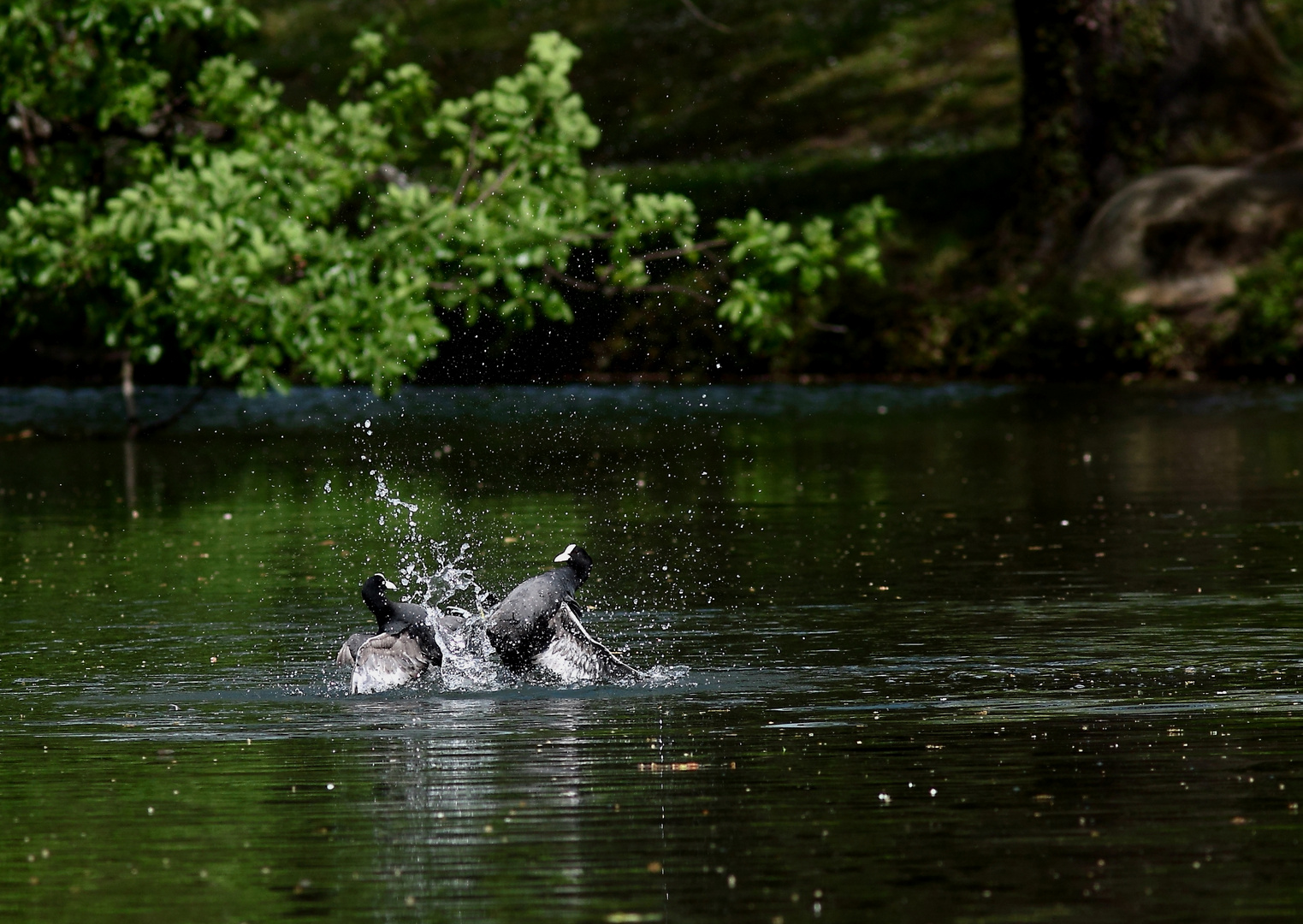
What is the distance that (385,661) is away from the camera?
10.7m

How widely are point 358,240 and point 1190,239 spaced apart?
17286mm

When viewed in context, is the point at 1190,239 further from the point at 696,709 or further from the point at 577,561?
the point at 696,709

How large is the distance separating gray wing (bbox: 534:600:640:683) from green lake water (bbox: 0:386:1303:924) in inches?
8.2

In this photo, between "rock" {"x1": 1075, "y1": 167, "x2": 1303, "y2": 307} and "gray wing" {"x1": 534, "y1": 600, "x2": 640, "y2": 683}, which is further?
"rock" {"x1": 1075, "y1": 167, "x2": 1303, "y2": 307}

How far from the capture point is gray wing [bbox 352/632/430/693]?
10.7m

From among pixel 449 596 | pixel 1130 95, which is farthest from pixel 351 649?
pixel 1130 95

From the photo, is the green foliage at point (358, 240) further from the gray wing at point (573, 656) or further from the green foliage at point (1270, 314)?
the gray wing at point (573, 656)

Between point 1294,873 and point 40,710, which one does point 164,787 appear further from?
point 1294,873

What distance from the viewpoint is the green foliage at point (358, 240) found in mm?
24188

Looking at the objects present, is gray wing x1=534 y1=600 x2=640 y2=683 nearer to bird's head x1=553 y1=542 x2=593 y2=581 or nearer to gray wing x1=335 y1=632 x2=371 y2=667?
Answer: bird's head x1=553 y1=542 x2=593 y2=581

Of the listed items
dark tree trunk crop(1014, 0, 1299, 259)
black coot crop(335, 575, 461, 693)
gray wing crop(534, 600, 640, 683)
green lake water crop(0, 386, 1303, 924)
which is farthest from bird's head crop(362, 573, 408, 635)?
dark tree trunk crop(1014, 0, 1299, 259)

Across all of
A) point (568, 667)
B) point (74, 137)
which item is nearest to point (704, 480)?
point (74, 137)

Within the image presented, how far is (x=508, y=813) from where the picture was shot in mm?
7812

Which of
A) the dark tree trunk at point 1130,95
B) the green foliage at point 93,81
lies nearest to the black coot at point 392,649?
the green foliage at point 93,81
